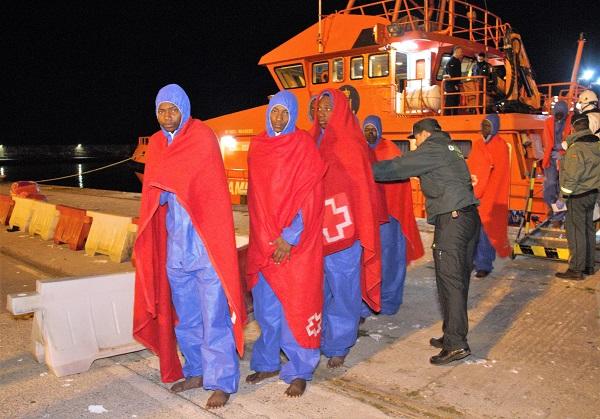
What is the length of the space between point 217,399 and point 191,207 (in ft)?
3.68

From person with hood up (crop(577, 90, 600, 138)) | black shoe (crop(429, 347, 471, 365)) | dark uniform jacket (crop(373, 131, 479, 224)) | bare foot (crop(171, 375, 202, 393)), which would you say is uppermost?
person with hood up (crop(577, 90, 600, 138))

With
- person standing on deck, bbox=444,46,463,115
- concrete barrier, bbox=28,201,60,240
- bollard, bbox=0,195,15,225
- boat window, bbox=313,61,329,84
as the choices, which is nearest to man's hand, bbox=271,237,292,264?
concrete barrier, bbox=28,201,60,240

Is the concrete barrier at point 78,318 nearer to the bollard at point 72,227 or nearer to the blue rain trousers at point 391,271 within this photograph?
the blue rain trousers at point 391,271

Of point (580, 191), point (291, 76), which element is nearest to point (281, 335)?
point (580, 191)

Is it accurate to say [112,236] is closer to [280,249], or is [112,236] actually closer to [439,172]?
[280,249]

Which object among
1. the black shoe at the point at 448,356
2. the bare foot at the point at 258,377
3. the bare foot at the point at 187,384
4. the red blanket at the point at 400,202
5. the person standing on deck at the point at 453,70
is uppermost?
the person standing on deck at the point at 453,70

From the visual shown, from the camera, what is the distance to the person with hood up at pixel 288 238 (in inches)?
127

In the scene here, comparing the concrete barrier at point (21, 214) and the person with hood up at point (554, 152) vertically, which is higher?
the person with hood up at point (554, 152)

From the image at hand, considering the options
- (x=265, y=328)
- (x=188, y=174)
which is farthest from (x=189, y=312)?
(x=188, y=174)

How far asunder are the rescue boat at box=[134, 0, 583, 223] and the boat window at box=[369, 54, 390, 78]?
0.8 inches

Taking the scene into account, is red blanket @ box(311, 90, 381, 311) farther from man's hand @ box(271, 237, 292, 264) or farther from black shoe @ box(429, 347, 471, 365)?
black shoe @ box(429, 347, 471, 365)

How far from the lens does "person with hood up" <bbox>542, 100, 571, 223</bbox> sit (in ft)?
24.6

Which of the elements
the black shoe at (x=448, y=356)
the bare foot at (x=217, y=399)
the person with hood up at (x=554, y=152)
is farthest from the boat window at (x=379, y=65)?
the bare foot at (x=217, y=399)

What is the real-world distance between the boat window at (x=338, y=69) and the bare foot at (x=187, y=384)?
9.33 m
